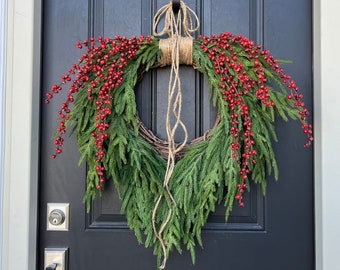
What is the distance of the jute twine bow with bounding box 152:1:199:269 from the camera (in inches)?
44.1

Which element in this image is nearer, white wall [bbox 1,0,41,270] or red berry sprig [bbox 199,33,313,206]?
red berry sprig [bbox 199,33,313,206]

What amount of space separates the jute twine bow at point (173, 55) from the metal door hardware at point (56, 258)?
1.18ft

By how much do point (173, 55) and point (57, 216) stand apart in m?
0.70

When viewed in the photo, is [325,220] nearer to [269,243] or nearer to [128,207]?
[269,243]

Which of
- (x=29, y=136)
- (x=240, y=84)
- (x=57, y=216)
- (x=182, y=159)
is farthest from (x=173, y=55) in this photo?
(x=57, y=216)

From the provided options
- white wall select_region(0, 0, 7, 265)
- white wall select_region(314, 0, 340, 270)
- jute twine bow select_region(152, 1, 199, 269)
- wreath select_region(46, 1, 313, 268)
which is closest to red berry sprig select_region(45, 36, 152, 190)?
wreath select_region(46, 1, 313, 268)

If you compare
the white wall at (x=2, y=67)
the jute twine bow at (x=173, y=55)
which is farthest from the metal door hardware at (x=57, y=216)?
the jute twine bow at (x=173, y=55)

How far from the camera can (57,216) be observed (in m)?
1.27

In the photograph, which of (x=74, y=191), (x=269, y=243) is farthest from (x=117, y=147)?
(x=269, y=243)

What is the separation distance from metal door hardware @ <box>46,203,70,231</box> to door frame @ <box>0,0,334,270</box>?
0.06 meters

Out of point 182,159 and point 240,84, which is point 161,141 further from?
point 240,84

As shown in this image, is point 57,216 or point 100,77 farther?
point 57,216

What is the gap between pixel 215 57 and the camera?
112cm

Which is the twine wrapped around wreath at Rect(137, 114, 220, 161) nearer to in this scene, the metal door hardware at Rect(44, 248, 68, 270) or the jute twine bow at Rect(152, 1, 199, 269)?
the jute twine bow at Rect(152, 1, 199, 269)
